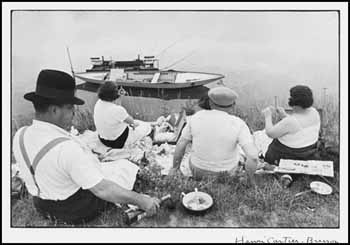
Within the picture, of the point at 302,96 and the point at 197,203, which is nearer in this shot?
the point at 197,203

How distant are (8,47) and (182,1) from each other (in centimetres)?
169

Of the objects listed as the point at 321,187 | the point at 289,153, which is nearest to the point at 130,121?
the point at 289,153

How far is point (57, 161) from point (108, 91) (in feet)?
4.92

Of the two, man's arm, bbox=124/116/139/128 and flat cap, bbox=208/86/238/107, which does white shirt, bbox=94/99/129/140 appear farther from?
flat cap, bbox=208/86/238/107

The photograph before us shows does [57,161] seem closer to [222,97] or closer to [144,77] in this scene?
[222,97]

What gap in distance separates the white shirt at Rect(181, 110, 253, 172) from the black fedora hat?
3.57 ft

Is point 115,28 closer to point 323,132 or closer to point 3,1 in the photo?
point 3,1

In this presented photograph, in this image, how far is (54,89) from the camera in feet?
6.66

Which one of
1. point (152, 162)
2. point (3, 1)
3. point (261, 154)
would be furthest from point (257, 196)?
point (3, 1)

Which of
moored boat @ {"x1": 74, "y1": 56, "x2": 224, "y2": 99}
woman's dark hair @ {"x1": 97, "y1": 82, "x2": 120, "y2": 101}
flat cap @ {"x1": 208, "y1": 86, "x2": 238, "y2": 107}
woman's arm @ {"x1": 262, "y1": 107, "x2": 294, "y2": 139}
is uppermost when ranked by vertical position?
moored boat @ {"x1": 74, "y1": 56, "x2": 224, "y2": 99}

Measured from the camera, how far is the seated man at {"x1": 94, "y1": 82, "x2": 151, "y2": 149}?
3342 mm

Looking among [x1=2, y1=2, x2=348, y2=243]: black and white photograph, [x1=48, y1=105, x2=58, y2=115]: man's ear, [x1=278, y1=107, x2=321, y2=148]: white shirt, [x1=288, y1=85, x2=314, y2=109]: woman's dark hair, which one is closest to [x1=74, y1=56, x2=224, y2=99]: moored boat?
[x1=2, y1=2, x2=348, y2=243]: black and white photograph

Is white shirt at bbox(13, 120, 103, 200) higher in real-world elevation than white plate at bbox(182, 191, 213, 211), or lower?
higher

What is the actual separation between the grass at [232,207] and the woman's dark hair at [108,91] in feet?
2.98
